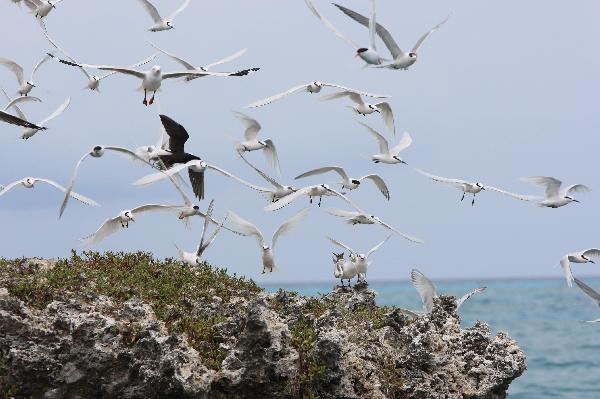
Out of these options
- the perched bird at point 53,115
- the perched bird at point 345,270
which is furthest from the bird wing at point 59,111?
the perched bird at point 345,270

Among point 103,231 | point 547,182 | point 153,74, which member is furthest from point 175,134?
point 547,182

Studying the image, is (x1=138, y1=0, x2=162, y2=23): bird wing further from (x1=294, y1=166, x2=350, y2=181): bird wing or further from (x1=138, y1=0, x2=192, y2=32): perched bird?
(x1=294, y1=166, x2=350, y2=181): bird wing

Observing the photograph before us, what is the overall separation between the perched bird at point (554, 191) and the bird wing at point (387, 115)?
3573 millimetres

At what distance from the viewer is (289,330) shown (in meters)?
14.0

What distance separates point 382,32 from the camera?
22.0 metres

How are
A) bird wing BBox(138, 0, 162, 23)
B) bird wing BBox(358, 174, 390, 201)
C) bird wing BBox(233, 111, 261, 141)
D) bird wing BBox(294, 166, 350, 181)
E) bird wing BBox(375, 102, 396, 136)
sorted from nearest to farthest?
bird wing BBox(294, 166, 350, 181), bird wing BBox(358, 174, 390, 201), bird wing BBox(233, 111, 261, 141), bird wing BBox(375, 102, 396, 136), bird wing BBox(138, 0, 162, 23)

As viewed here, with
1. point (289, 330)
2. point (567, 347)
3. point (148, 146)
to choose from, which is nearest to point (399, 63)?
point (148, 146)

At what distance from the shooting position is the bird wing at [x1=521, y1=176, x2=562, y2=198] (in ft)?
77.8

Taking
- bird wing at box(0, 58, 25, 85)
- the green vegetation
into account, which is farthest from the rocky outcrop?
bird wing at box(0, 58, 25, 85)

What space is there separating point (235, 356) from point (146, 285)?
2.95 metres

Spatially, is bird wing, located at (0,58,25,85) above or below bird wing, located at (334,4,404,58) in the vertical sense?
above

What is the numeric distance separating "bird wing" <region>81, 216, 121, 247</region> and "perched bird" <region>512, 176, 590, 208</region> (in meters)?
10.8

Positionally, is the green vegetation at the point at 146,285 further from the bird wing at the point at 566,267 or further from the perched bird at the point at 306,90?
the bird wing at the point at 566,267

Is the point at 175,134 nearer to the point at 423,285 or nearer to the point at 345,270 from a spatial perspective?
the point at 345,270
